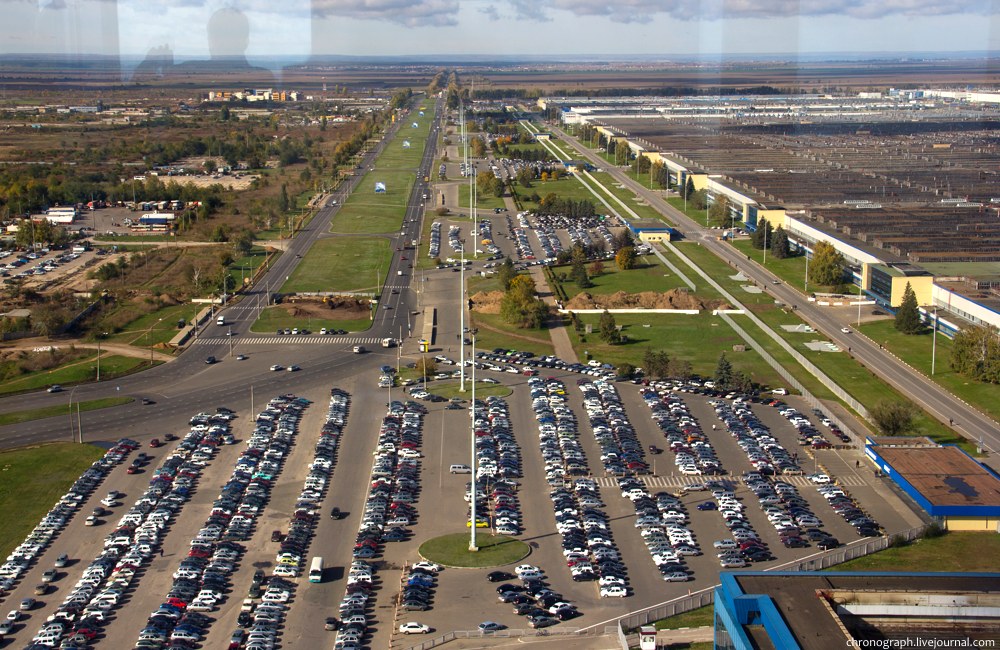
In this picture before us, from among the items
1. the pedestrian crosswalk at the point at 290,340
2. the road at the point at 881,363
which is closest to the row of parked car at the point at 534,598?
the road at the point at 881,363

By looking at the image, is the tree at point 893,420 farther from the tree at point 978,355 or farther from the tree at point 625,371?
the tree at point 625,371

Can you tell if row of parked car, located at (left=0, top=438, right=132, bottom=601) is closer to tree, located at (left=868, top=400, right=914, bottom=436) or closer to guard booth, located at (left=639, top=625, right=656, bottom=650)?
guard booth, located at (left=639, top=625, right=656, bottom=650)

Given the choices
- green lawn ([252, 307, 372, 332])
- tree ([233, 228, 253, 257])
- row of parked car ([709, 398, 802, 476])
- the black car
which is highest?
tree ([233, 228, 253, 257])

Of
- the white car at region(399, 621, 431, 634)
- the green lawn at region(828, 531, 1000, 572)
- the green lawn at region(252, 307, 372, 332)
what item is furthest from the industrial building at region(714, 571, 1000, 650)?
the green lawn at region(252, 307, 372, 332)

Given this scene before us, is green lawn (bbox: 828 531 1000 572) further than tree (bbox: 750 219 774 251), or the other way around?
tree (bbox: 750 219 774 251)

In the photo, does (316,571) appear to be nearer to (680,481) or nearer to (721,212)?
(680,481)

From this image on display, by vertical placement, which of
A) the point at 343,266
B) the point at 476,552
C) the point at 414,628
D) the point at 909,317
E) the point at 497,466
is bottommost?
the point at 414,628

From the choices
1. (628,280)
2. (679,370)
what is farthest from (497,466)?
(628,280)
